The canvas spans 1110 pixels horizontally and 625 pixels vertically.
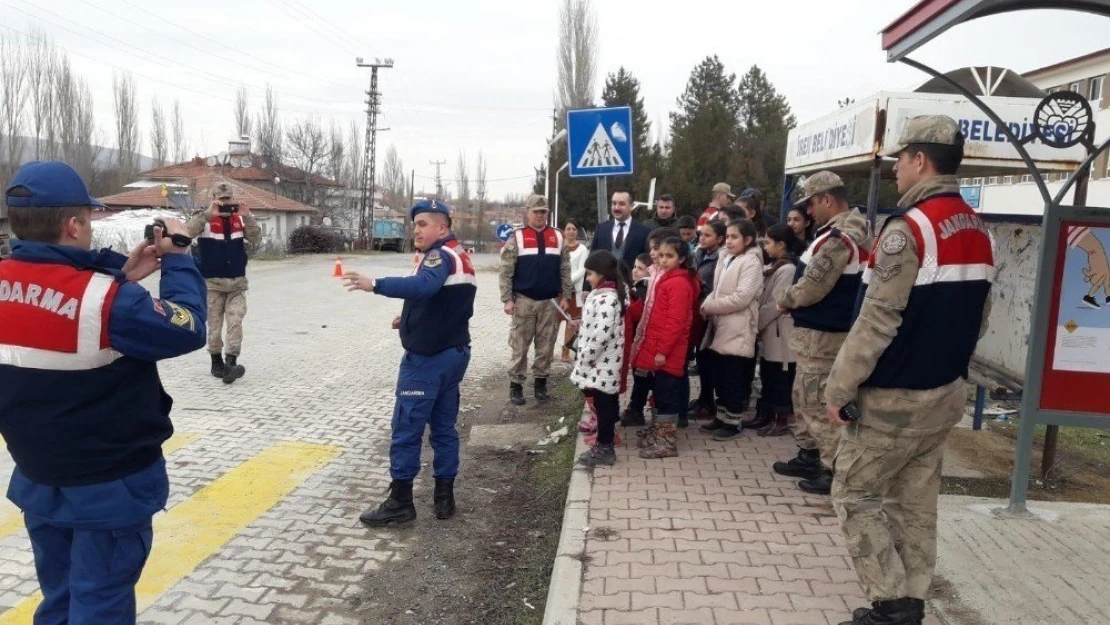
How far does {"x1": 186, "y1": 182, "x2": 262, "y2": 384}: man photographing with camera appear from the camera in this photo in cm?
818

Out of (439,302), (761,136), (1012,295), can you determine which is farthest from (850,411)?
(761,136)

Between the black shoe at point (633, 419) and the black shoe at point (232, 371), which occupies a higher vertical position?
the black shoe at point (633, 419)

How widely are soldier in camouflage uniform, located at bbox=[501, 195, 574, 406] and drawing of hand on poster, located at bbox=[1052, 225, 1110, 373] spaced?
171 inches

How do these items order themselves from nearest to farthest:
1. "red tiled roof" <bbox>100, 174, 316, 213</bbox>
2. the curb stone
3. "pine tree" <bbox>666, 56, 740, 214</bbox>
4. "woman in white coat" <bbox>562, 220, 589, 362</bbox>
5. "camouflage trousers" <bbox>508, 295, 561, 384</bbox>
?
the curb stone → "camouflage trousers" <bbox>508, 295, 561, 384</bbox> → "woman in white coat" <bbox>562, 220, 589, 362</bbox> → "pine tree" <bbox>666, 56, 740, 214</bbox> → "red tiled roof" <bbox>100, 174, 316, 213</bbox>

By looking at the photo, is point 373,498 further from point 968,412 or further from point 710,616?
point 968,412

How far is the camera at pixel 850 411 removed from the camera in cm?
323

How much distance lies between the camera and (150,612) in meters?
3.73

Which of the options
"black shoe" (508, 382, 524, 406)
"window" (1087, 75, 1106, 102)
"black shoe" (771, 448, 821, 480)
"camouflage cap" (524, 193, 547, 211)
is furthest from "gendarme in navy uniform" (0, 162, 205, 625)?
"window" (1087, 75, 1106, 102)

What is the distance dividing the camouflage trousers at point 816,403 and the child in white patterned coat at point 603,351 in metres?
1.28

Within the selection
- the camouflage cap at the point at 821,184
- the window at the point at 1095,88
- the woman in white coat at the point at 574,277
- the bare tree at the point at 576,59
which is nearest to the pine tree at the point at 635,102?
the bare tree at the point at 576,59

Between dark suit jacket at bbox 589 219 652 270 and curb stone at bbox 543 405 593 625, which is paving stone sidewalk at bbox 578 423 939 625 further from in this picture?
dark suit jacket at bbox 589 219 652 270

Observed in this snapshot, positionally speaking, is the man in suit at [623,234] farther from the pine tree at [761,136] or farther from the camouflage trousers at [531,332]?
the pine tree at [761,136]

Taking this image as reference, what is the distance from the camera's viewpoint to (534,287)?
7.68 metres

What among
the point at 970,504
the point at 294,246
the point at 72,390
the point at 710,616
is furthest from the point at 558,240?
the point at 294,246
